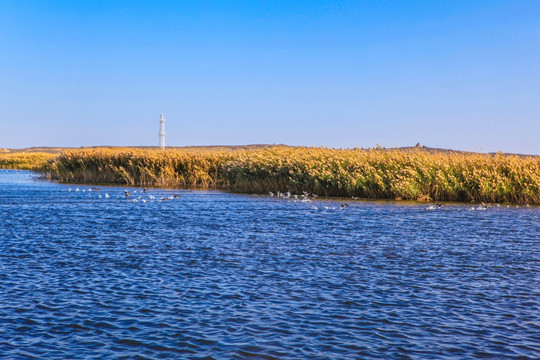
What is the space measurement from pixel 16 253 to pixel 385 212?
16497 mm

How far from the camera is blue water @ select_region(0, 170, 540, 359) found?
8516 mm

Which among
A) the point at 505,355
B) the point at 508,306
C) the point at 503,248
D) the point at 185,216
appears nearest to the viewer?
the point at 505,355

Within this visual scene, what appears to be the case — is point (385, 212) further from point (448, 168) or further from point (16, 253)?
point (16, 253)

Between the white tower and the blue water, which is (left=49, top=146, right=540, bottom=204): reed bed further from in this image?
the white tower

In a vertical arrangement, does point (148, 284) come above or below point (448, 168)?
below

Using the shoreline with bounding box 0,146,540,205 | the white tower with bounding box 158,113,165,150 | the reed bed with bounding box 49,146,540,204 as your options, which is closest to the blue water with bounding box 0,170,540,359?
the reed bed with bounding box 49,146,540,204

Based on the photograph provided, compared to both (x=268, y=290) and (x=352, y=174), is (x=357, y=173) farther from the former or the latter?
(x=268, y=290)

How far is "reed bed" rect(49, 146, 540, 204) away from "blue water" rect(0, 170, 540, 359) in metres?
10.0

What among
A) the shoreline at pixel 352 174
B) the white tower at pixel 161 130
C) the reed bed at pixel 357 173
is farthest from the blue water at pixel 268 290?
the white tower at pixel 161 130

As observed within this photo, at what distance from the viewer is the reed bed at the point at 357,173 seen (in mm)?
31469

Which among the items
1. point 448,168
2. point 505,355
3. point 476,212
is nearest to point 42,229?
point 505,355

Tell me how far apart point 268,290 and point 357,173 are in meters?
23.6

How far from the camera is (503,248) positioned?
54.8 feet

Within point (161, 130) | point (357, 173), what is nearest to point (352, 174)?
point (357, 173)
